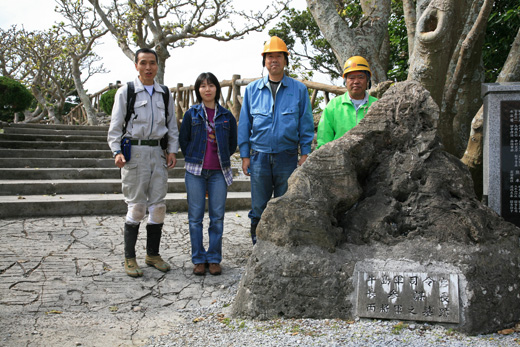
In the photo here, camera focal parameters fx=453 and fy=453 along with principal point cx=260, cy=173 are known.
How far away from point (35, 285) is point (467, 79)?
5718mm

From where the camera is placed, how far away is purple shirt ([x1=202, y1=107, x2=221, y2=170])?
13.6 feet

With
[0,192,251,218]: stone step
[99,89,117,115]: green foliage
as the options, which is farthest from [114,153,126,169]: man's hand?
[99,89,117,115]: green foliage

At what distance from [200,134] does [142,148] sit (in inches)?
21.1

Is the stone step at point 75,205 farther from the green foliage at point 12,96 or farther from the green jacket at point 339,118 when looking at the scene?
the green foliage at point 12,96

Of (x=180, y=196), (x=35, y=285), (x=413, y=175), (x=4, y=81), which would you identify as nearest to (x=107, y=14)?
(x=4, y=81)

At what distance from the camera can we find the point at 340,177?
3344 millimetres

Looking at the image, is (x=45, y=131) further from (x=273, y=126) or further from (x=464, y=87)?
(x=464, y=87)

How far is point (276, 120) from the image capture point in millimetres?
4129

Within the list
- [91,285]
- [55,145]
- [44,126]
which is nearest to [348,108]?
[91,285]

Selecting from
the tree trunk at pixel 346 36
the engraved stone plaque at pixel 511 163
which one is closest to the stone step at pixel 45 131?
the tree trunk at pixel 346 36

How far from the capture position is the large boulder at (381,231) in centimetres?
302

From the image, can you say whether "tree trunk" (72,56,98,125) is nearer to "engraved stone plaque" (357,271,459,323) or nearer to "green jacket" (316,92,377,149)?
"green jacket" (316,92,377,149)

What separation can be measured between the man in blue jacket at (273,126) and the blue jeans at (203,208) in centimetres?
33

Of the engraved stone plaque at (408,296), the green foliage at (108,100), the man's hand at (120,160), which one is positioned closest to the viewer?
the engraved stone plaque at (408,296)
